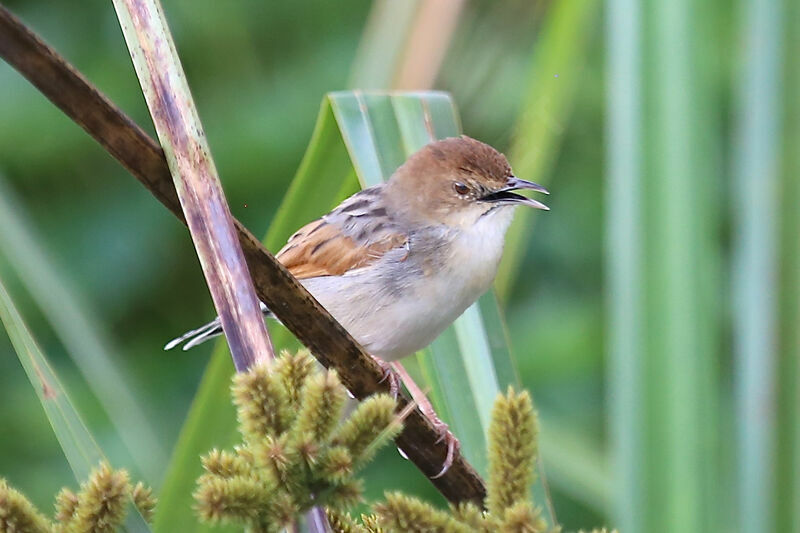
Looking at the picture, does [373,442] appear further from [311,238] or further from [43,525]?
[311,238]

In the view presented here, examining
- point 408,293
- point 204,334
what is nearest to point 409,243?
point 408,293

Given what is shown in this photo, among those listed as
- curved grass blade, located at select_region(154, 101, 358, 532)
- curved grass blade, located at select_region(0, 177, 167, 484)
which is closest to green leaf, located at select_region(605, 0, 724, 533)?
curved grass blade, located at select_region(154, 101, 358, 532)

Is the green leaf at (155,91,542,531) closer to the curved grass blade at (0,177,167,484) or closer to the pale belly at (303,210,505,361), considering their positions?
the pale belly at (303,210,505,361)

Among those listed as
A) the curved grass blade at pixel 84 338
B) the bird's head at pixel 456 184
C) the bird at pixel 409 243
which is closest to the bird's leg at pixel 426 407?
the bird at pixel 409 243

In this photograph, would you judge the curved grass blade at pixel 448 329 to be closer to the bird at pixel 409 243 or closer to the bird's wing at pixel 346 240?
the bird at pixel 409 243

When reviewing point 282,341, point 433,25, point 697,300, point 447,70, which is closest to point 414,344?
point 282,341

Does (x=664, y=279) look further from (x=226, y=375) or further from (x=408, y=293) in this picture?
(x=408, y=293)
